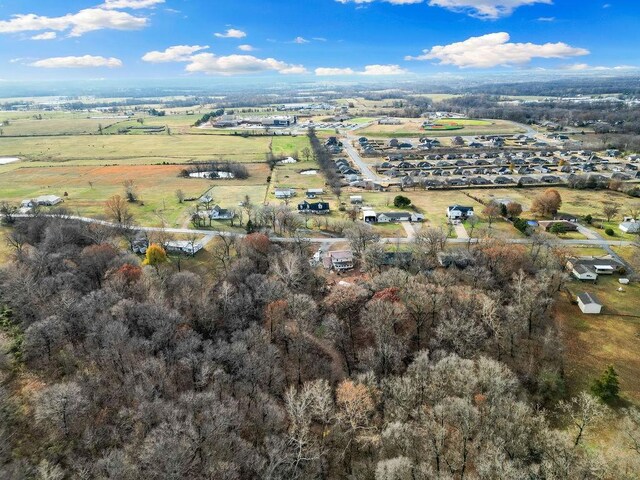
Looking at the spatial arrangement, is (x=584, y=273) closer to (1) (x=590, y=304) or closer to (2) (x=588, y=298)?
(2) (x=588, y=298)

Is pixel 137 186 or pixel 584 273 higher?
pixel 137 186

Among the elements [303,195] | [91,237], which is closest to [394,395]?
[91,237]

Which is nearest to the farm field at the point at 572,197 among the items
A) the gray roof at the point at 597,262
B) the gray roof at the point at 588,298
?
the gray roof at the point at 597,262

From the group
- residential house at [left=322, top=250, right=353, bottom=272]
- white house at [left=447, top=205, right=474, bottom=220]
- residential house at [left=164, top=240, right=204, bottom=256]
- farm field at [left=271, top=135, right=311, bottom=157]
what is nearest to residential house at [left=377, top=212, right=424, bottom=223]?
white house at [left=447, top=205, right=474, bottom=220]

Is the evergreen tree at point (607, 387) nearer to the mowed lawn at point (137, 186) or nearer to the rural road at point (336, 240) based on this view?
the rural road at point (336, 240)

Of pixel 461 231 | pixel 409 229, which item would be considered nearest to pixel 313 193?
pixel 409 229

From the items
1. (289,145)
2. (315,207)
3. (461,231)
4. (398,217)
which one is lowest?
(461,231)
